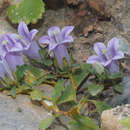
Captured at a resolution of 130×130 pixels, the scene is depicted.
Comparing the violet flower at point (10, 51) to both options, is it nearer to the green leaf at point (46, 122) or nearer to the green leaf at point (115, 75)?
the green leaf at point (46, 122)

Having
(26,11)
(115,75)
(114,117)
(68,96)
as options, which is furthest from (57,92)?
(26,11)

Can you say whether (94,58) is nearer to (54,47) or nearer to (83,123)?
(54,47)

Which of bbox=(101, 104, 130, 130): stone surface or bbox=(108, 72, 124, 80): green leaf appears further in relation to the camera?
bbox=(108, 72, 124, 80): green leaf

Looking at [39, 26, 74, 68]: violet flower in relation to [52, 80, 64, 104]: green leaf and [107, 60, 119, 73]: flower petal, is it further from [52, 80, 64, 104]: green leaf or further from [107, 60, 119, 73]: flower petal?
[107, 60, 119, 73]: flower petal

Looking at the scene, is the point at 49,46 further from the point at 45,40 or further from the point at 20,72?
→ the point at 20,72

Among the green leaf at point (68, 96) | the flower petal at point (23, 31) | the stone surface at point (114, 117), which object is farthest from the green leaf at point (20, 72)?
the stone surface at point (114, 117)

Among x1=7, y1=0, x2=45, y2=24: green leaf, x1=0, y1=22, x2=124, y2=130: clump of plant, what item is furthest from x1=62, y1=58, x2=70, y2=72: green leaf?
x1=7, y1=0, x2=45, y2=24: green leaf
